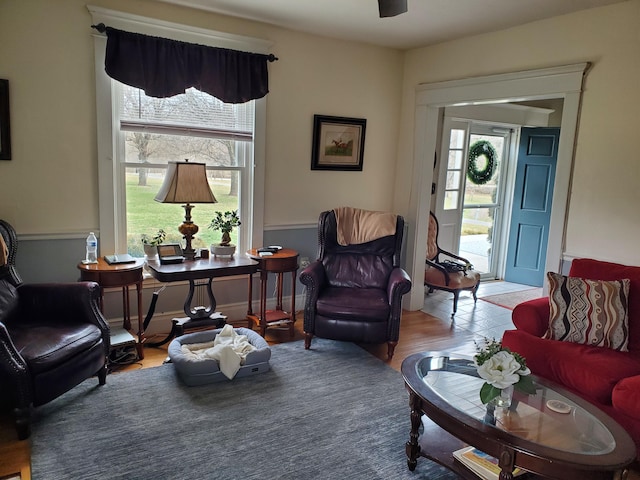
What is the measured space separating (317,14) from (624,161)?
2.46m

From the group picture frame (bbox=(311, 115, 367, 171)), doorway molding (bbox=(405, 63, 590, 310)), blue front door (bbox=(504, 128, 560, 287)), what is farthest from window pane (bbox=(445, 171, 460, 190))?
picture frame (bbox=(311, 115, 367, 171))

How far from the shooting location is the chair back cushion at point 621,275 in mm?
2773

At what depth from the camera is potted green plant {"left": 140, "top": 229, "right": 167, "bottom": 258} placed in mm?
3582

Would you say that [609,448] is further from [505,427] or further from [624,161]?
[624,161]

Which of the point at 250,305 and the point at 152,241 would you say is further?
the point at 250,305

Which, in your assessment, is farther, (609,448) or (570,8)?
(570,8)

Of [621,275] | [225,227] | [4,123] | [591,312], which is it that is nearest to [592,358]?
[591,312]

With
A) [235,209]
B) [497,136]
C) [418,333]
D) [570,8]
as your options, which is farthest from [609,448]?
[497,136]

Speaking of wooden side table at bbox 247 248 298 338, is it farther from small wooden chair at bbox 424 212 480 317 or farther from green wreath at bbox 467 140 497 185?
green wreath at bbox 467 140 497 185

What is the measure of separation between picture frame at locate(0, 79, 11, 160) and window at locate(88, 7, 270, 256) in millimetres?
552

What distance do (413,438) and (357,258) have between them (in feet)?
6.56

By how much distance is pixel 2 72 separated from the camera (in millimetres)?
3053

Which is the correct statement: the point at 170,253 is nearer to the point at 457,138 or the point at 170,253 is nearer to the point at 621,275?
the point at 621,275

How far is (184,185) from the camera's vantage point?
3398 mm
